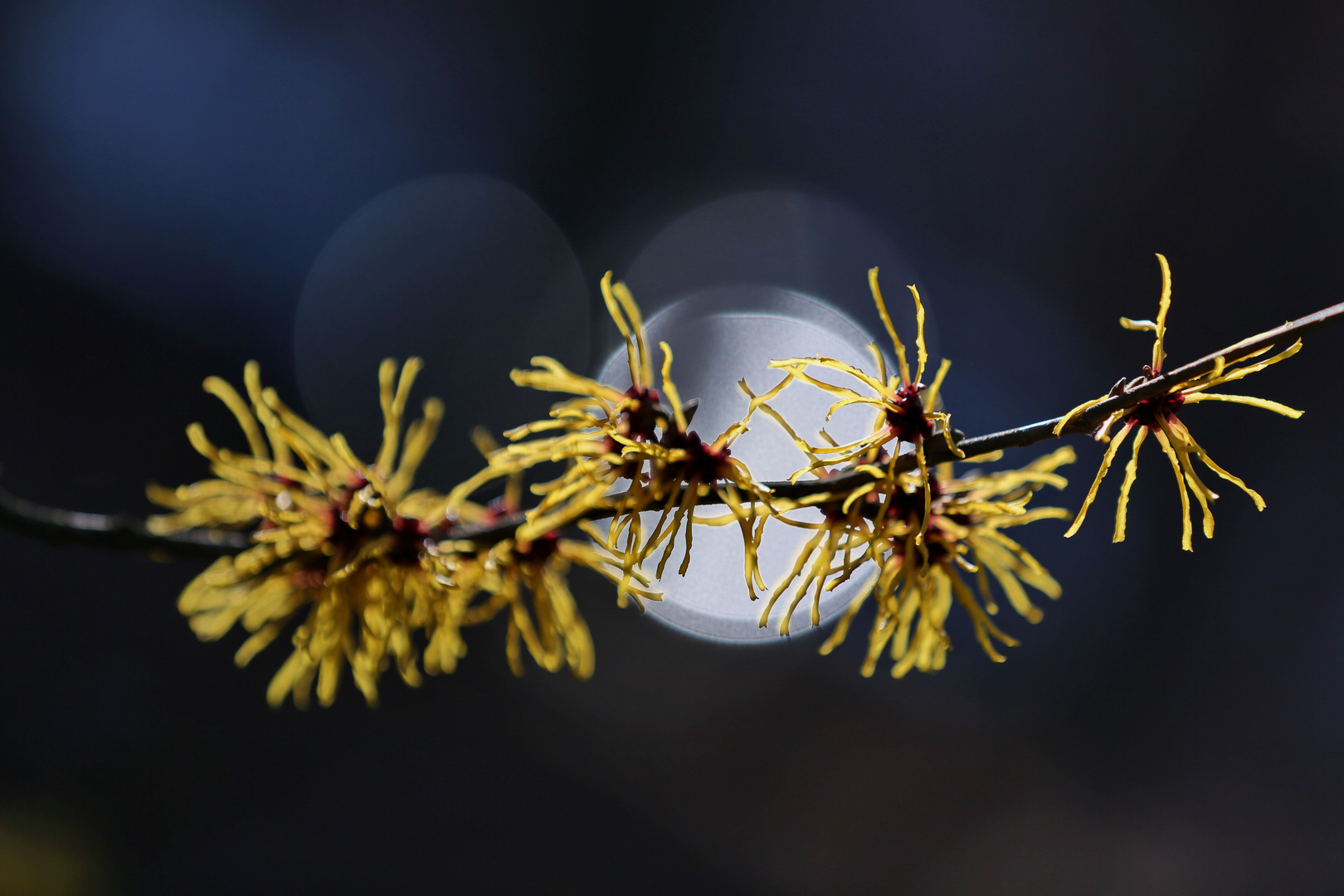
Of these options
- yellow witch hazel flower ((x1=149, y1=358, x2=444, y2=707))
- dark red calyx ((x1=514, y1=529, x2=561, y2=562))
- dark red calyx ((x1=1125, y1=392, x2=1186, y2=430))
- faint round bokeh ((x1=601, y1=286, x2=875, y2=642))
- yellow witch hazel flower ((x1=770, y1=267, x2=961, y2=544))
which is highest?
faint round bokeh ((x1=601, y1=286, x2=875, y2=642))

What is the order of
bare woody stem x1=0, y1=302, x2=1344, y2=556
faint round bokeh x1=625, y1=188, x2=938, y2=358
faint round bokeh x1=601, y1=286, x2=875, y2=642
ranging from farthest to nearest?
faint round bokeh x1=625, y1=188, x2=938, y2=358 → faint round bokeh x1=601, y1=286, x2=875, y2=642 → bare woody stem x1=0, y1=302, x2=1344, y2=556

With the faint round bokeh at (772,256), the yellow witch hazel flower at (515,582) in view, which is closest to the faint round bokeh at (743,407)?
the faint round bokeh at (772,256)

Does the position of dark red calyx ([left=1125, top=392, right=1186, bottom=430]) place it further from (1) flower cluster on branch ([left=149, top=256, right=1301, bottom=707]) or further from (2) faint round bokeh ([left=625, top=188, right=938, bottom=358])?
(2) faint round bokeh ([left=625, top=188, right=938, bottom=358])

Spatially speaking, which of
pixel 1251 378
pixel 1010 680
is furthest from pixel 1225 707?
pixel 1251 378

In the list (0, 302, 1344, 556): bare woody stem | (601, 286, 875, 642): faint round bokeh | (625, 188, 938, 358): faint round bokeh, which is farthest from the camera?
(625, 188, 938, 358): faint round bokeh

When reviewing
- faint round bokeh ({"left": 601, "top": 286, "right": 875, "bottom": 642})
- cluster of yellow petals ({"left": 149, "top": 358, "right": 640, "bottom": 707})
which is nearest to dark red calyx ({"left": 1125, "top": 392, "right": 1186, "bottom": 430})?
cluster of yellow petals ({"left": 149, "top": 358, "right": 640, "bottom": 707})

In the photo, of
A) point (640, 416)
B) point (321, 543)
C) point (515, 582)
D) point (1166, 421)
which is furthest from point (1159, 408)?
point (321, 543)
